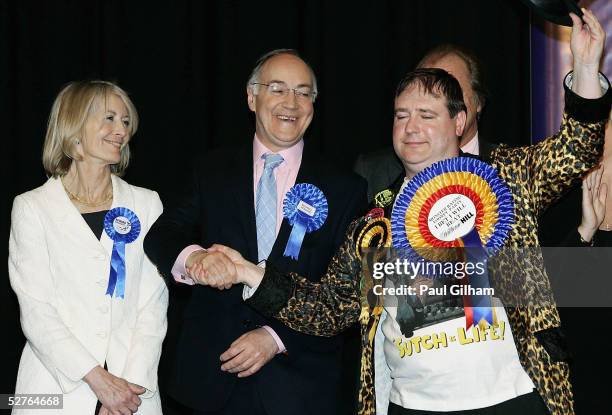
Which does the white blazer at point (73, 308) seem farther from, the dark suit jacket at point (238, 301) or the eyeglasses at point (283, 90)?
the eyeglasses at point (283, 90)

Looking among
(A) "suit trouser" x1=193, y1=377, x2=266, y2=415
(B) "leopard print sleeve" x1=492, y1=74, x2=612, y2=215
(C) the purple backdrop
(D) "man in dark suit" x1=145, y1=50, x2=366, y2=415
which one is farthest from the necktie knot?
(C) the purple backdrop

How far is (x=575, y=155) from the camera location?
193 centimetres

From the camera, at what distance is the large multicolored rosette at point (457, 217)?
2.05m

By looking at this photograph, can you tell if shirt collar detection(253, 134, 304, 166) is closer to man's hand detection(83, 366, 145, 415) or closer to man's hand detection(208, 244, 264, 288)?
man's hand detection(208, 244, 264, 288)

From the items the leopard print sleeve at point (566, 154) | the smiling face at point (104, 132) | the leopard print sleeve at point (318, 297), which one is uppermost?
the smiling face at point (104, 132)

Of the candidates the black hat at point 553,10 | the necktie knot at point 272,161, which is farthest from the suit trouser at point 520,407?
the necktie knot at point 272,161

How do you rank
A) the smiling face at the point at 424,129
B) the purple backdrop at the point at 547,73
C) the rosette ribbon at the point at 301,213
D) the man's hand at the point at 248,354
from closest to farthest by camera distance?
the smiling face at the point at 424,129 → the man's hand at the point at 248,354 → the rosette ribbon at the point at 301,213 → the purple backdrop at the point at 547,73

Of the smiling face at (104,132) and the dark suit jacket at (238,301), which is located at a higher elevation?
the smiling face at (104,132)

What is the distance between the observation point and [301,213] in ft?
8.19

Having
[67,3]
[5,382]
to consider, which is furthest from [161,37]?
[5,382]

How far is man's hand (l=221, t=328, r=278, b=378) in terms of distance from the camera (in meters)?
2.38

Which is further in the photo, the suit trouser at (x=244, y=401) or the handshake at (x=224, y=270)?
the suit trouser at (x=244, y=401)

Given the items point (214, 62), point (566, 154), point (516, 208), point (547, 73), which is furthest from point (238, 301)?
point (547, 73)

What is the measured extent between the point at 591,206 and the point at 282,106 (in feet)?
3.71
